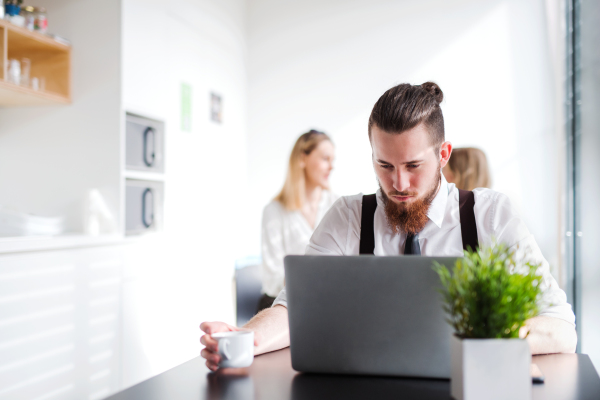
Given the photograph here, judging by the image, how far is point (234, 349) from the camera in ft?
3.29

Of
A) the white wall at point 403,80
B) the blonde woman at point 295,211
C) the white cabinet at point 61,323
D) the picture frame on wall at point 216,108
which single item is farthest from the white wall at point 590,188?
the picture frame on wall at point 216,108

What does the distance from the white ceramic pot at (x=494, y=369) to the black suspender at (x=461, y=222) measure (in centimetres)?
72

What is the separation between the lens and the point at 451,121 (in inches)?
168

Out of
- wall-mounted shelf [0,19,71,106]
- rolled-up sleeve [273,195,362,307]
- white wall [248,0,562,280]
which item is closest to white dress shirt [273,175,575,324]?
rolled-up sleeve [273,195,362,307]

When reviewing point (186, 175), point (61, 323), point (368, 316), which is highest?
point (186, 175)

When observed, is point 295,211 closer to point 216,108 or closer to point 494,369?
point 216,108

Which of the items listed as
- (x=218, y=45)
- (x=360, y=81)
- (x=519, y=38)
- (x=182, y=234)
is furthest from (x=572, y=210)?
(x=218, y=45)

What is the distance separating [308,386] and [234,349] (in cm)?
17

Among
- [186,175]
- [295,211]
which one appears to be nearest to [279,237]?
[295,211]

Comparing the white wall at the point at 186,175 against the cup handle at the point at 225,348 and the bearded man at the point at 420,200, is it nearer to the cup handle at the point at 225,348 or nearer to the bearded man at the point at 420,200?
the bearded man at the point at 420,200

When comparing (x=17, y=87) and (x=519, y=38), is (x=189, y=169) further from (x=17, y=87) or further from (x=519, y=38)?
(x=519, y=38)

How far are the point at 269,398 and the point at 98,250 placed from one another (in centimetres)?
201

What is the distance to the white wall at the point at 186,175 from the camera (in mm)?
2982

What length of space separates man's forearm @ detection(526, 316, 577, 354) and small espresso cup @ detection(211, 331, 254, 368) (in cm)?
58
